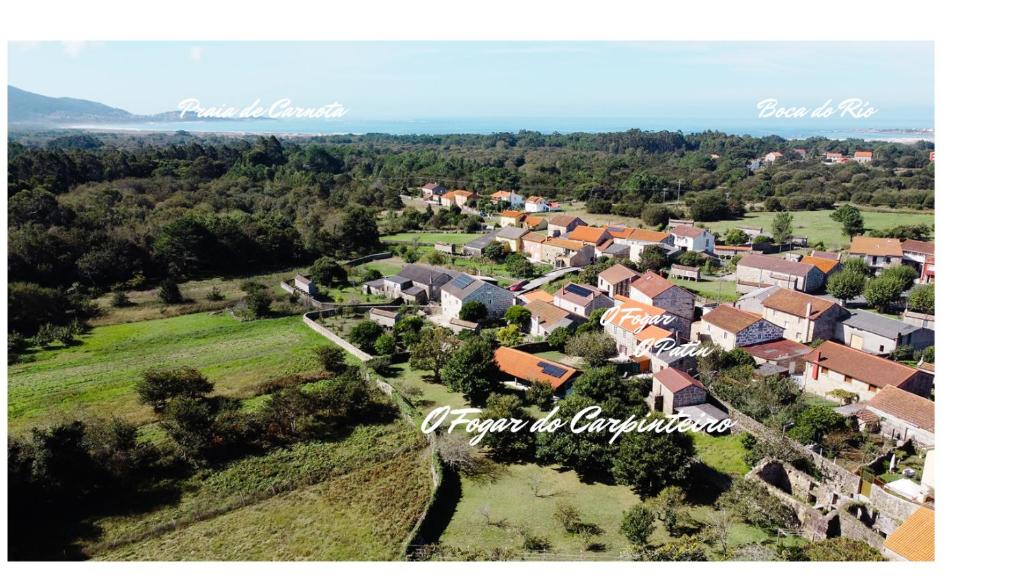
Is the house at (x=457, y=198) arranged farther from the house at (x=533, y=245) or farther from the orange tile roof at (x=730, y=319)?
the orange tile roof at (x=730, y=319)

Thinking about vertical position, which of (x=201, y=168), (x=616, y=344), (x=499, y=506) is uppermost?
(x=201, y=168)

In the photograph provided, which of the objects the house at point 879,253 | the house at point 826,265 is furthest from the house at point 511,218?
the house at point 879,253

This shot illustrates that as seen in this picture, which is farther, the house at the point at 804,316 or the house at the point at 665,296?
the house at the point at 665,296

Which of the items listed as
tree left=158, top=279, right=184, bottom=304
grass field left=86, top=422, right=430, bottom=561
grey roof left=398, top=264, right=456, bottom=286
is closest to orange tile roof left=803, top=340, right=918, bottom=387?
grass field left=86, top=422, right=430, bottom=561

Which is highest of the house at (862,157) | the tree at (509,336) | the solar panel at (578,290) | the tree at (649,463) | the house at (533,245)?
the house at (862,157)

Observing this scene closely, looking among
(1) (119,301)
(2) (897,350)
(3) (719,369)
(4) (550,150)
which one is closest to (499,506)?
(3) (719,369)

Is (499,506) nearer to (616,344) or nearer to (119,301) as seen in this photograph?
(616,344)

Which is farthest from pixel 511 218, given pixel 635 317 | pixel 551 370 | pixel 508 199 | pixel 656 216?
pixel 551 370
